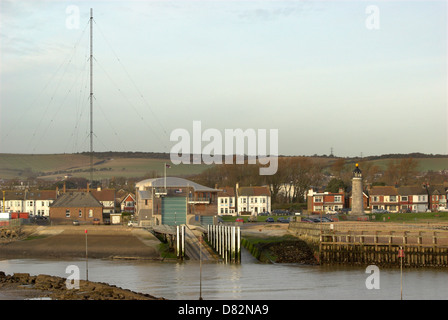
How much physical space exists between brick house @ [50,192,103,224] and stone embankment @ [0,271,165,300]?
39521 mm

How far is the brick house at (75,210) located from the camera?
8550 centimetres

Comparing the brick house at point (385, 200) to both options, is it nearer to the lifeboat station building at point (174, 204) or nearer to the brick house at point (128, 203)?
the brick house at point (128, 203)

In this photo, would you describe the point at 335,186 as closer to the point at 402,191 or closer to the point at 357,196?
the point at 402,191

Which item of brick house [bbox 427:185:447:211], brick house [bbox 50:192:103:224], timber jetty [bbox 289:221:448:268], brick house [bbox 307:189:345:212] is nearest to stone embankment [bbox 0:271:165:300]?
timber jetty [bbox 289:221:448:268]

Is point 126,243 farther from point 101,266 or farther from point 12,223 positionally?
point 12,223

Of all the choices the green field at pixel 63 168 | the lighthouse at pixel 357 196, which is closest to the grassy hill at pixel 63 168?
the green field at pixel 63 168

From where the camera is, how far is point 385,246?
55.4 metres

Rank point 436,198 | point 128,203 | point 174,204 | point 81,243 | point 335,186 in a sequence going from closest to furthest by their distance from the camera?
point 81,243 → point 174,204 → point 128,203 → point 335,186 → point 436,198

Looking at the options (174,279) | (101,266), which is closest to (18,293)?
(174,279)

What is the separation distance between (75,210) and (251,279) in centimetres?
4363

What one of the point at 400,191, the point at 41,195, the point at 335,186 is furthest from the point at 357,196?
the point at 41,195

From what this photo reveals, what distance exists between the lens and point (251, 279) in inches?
1877
